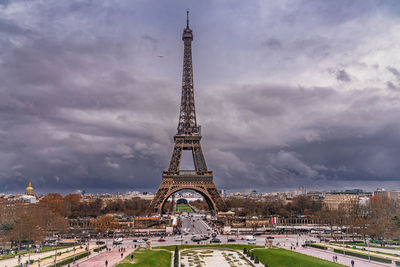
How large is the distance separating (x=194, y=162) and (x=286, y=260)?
54965mm

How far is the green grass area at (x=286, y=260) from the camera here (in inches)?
1879

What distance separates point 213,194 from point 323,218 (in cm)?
3227

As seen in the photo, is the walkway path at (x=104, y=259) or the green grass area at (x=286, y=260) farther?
the walkway path at (x=104, y=259)

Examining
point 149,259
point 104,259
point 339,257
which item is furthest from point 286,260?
point 104,259

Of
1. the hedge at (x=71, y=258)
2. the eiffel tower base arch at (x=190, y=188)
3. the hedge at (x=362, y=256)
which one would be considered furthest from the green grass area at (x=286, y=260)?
the eiffel tower base arch at (x=190, y=188)

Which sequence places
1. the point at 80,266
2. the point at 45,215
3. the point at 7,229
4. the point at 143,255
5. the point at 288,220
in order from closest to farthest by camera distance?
the point at 80,266, the point at 143,255, the point at 7,229, the point at 45,215, the point at 288,220

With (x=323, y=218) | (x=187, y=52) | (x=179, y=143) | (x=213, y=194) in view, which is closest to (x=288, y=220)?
(x=323, y=218)

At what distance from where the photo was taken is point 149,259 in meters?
51.1

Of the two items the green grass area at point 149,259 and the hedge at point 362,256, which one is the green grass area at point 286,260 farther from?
the green grass area at point 149,259

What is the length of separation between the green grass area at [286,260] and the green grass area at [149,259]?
1426 cm

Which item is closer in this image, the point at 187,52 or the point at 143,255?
the point at 143,255

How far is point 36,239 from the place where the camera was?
6406 cm

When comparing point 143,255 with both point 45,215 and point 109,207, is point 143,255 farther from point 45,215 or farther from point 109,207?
point 109,207

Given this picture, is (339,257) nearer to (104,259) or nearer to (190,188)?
(104,259)
